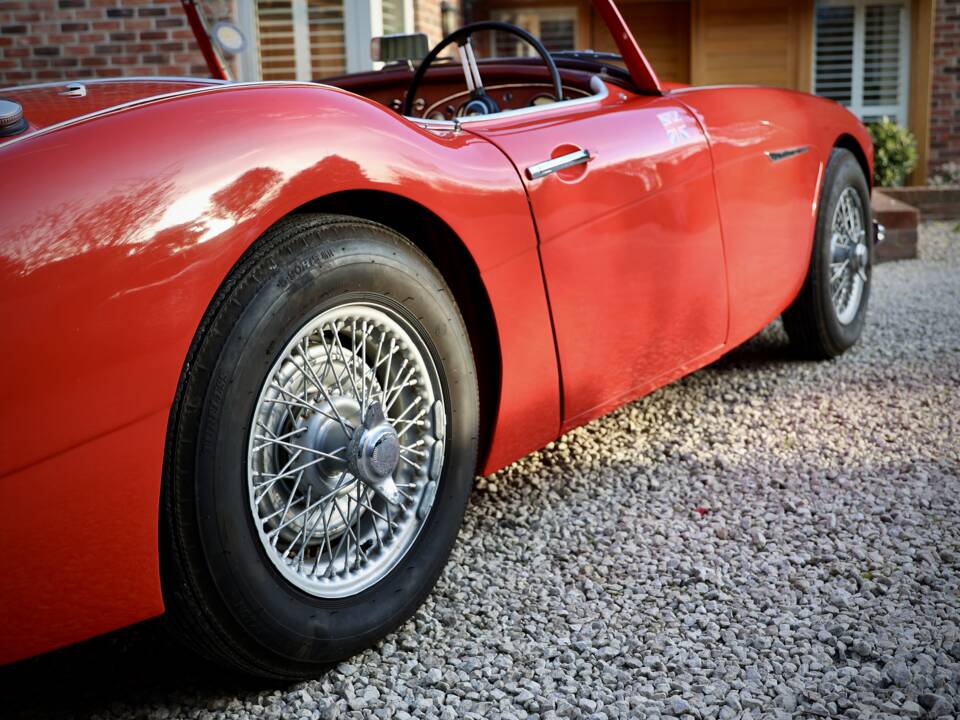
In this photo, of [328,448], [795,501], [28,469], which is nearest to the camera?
[28,469]

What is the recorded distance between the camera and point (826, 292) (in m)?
3.93

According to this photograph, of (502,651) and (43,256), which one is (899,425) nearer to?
(502,651)

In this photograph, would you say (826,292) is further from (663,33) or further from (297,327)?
(663,33)

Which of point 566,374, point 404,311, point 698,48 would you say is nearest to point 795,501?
point 566,374

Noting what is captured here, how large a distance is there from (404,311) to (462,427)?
306 mm

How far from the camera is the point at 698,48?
41.8 ft

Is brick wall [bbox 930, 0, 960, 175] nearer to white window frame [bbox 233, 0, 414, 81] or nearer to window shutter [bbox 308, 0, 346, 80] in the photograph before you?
white window frame [bbox 233, 0, 414, 81]

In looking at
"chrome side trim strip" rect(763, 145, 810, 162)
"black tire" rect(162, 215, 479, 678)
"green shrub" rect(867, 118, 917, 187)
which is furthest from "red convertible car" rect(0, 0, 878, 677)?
"green shrub" rect(867, 118, 917, 187)

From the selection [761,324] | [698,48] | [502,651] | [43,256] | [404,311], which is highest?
[698,48]

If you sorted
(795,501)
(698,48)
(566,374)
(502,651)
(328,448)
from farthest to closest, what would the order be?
(698,48) → (795,501) → (566,374) → (502,651) → (328,448)

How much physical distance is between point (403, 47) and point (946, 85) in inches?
419

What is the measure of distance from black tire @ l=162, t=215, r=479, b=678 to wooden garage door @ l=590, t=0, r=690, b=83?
11.8 metres

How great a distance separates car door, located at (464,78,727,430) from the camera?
8.02 feet

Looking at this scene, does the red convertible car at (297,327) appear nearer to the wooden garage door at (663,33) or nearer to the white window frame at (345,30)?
the white window frame at (345,30)
